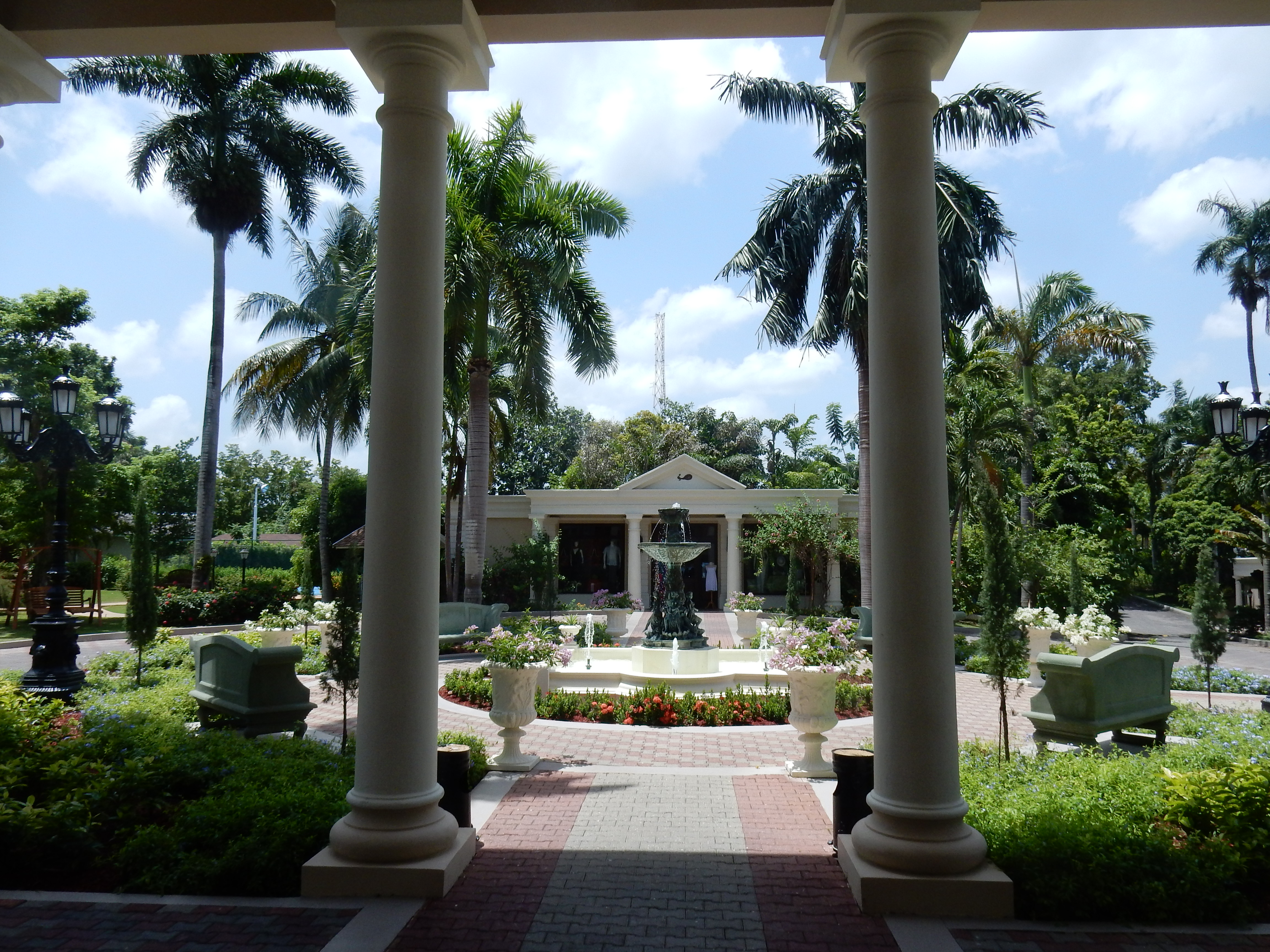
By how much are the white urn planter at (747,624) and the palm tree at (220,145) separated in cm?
1620

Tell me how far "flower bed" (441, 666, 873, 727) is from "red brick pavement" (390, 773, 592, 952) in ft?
11.3

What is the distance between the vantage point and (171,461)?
46344 mm

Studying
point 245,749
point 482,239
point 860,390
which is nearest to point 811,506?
point 860,390

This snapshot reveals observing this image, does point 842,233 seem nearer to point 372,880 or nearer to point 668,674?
point 668,674

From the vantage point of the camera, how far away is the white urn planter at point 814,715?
8.12 m

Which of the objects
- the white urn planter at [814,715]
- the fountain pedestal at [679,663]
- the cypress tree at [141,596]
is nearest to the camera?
the white urn planter at [814,715]

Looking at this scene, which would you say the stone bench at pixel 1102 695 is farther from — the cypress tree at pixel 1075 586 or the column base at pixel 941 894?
the cypress tree at pixel 1075 586

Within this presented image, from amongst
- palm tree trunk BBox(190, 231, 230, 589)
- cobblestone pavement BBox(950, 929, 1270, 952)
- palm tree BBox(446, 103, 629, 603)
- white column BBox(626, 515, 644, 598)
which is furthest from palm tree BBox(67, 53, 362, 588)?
cobblestone pavement BBox(950, 929, 1270, 952)

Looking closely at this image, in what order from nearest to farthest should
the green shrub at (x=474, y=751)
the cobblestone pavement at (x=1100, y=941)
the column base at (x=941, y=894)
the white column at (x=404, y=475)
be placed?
the cobblestone pavement at (x=1100, y=941), the column base at (x=941, y=894), the white column at (x=404, y=475), the green shrub at (x=474, y=751)

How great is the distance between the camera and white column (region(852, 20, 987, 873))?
450 centimetres

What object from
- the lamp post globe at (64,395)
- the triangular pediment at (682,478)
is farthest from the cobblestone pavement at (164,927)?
the triangular pediment at (682,478)

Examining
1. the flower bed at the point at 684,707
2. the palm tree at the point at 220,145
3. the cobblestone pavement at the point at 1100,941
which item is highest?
the palm tree at the point at 220,145

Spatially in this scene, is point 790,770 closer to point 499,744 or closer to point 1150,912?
point 499,744

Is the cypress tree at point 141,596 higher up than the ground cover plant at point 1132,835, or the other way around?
the cypress tree at point 141,596
